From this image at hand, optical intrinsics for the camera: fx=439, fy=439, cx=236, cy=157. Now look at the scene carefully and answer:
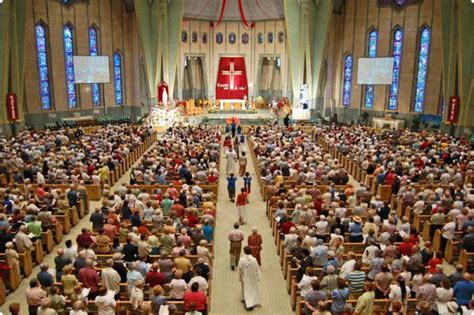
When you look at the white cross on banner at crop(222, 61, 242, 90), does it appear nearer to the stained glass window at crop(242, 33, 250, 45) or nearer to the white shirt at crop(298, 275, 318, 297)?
the stained glass window at crop(242, 33, 250, 45)

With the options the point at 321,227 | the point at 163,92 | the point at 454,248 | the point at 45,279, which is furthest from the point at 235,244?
the point at 163,92

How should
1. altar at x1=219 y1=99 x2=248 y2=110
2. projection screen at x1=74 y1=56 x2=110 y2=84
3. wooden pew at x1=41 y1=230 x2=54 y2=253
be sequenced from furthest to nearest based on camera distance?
1. altar at x1=219 y1=99 x2=248 y2=110
2. projection screen at x1=74 y1=56 x2=110 y2=84
3. wooden pew at x1=41 y1=230 x2=54 y2=253

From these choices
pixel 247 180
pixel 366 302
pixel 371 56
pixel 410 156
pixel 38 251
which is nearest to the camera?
pixel 366 302

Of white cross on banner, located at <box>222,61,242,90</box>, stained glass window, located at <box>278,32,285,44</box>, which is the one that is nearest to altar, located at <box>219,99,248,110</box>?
white cross on banner, located at <box>222,61,242,90</box>

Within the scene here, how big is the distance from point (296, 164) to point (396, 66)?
20.4 m

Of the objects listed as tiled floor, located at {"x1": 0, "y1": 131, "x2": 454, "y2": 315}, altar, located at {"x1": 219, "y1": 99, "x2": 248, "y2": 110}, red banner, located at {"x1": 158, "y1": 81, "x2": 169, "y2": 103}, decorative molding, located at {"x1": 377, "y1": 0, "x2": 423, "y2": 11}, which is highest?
decorative molding, located at {"x1": 377, "y1": 0, "x2": 423, "y2": 11}

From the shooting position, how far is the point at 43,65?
31359 mm

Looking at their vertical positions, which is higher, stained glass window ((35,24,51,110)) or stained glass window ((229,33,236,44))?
stained glass window ((229,33,236,44))

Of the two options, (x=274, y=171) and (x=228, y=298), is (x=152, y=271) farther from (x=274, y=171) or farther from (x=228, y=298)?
(x=274, y=171)

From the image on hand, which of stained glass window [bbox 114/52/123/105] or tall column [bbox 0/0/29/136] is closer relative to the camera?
tall column [bbox 0/0/29/136]

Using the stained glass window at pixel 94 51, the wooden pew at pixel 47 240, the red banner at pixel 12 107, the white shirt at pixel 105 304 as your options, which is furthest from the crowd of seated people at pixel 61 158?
the stained glass window at pixel 94 51

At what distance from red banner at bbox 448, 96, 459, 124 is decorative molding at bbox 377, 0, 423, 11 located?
909 centimetres

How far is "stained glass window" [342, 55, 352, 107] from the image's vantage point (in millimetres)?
36938

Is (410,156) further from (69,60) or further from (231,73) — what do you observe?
(231,73)
